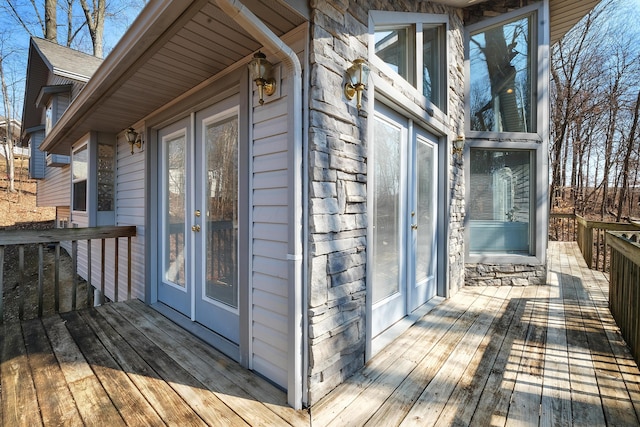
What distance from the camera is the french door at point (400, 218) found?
2.84m

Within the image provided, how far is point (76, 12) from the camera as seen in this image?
36.0 ft

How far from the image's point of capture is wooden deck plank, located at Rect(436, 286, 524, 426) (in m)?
1.79

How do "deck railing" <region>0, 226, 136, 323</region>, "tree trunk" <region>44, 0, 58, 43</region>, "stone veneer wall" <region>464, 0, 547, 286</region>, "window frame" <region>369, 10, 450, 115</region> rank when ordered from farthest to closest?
"tree trunk" <region>44, 0, 58, 43</region> < "stone veneer wall" <region>464, 0, 547, 286</region> < "deck railing" <region>0, 226, 136, 323</region> < "window frame" <region>369, 10, 450, 115</region>

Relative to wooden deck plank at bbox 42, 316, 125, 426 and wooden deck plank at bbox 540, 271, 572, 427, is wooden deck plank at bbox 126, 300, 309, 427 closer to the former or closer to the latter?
wooden deck plank at bbox 42, 316, 125, 426

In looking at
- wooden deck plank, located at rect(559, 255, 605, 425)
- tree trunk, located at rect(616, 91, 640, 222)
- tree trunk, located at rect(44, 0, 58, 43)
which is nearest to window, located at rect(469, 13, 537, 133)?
wooden deck plank, located at rect(559, 255, 605, 425)

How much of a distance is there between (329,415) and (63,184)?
393 inches

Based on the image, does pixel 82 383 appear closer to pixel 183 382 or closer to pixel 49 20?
pixel 183 382

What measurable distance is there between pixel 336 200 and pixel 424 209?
6.52 ft

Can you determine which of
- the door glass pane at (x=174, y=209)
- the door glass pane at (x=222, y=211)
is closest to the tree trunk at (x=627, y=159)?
the door glass pane at (x=222, y=211)

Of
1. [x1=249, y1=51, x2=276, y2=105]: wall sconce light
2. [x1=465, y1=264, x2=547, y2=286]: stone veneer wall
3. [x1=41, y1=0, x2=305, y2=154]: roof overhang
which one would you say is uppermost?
[x1=41, y1=0, x2=305, y2=154]: roof overhang

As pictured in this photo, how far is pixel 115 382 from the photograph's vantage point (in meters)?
2.12

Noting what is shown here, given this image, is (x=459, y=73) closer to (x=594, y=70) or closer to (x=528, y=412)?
(x=528, y=412)

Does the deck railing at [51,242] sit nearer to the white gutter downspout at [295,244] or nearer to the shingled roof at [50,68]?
the white gutter downspout at [295,244]

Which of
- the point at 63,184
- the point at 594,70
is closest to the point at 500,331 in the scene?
the point at 63,184
